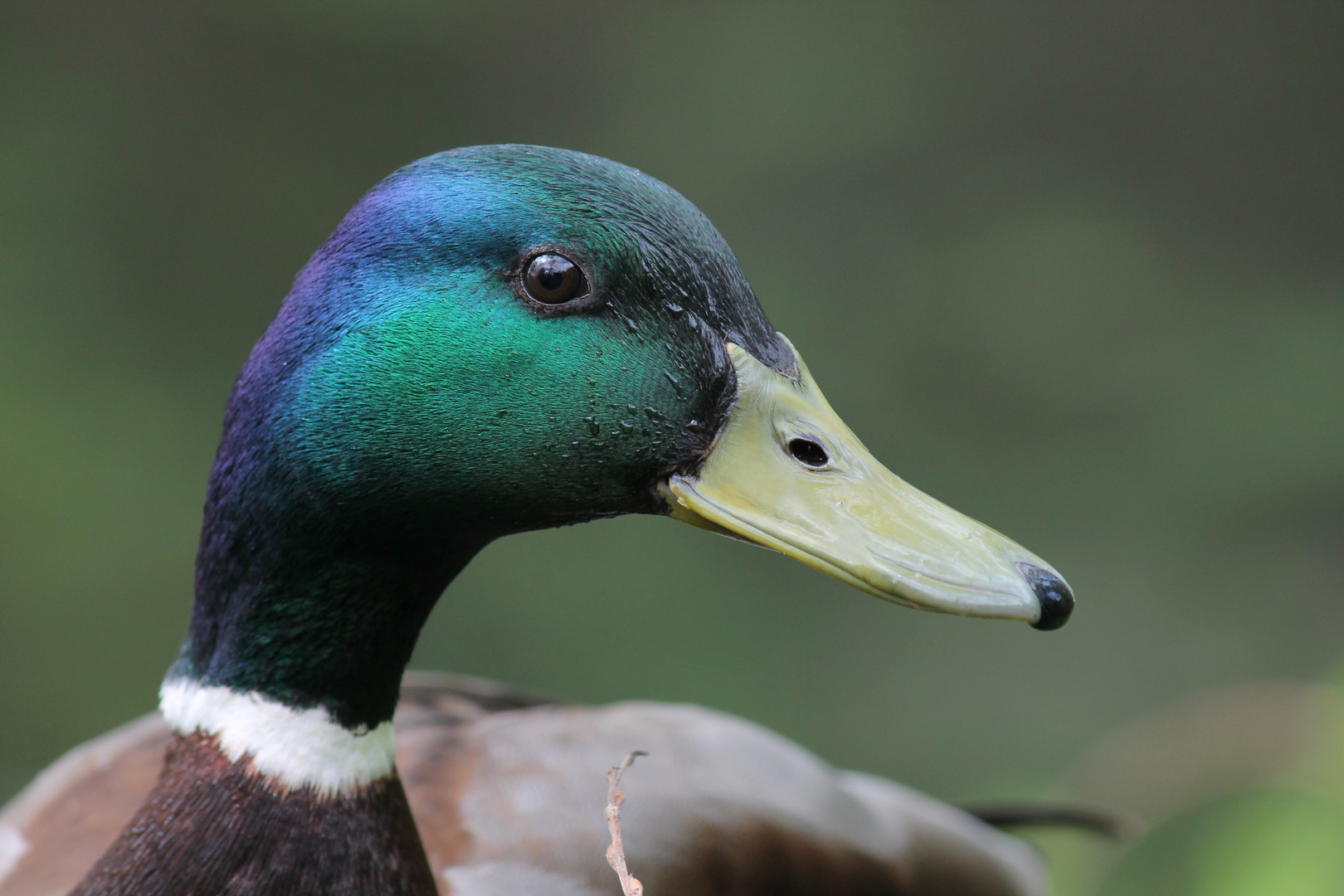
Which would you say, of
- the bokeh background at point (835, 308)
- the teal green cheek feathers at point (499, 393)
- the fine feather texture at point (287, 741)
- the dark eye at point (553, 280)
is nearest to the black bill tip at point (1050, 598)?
the teal green cheek feathers at point (499, 393)

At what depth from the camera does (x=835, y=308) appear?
4.09 metres

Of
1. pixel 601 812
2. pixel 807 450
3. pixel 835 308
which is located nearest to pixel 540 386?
pixel 807 450

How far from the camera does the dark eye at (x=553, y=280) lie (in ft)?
3.58

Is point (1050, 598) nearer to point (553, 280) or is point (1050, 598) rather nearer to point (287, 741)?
point (553, 280)

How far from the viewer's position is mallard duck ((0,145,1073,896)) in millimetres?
1092

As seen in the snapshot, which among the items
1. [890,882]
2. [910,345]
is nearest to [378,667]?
[890,882]

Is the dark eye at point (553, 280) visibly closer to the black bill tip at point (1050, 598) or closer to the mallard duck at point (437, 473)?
the mallard duck at point (437, 473)

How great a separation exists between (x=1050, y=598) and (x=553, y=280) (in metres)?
0.48

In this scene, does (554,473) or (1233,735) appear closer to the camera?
(554,473)

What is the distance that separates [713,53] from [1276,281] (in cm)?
201

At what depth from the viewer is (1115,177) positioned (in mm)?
4340

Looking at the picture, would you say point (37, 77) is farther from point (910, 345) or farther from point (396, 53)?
point (910, 345)

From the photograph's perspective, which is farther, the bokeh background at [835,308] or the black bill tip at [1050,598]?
the bokeh background at [835,308]

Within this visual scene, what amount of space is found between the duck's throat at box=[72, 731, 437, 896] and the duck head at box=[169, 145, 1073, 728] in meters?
0.24
